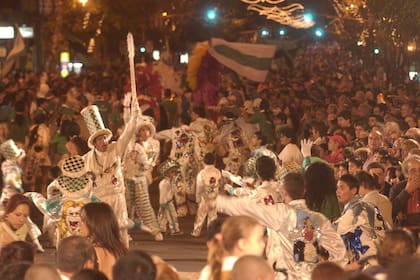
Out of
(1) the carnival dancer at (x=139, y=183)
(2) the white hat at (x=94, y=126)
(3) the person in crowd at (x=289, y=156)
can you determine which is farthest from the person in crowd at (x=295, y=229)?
(1) the carnival dancer at (x=139, y=183)

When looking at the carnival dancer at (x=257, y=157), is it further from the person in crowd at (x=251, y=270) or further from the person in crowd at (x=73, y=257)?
the person in crowd at (x=251, y=270)

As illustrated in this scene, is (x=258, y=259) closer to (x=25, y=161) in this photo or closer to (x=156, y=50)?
(x=25, y=161)

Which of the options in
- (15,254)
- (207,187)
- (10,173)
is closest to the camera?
(15,254)

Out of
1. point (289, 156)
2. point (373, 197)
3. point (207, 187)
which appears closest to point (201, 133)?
point (207, 187)

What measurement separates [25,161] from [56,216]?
31.6ft

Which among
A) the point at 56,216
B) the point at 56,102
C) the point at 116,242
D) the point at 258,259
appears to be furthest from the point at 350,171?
the point at 56,102

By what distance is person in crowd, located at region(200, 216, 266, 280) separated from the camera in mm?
7223

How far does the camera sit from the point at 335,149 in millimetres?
16531

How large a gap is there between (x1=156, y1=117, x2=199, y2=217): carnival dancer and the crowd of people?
2 cm

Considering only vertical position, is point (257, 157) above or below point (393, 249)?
above

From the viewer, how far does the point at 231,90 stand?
28734mm

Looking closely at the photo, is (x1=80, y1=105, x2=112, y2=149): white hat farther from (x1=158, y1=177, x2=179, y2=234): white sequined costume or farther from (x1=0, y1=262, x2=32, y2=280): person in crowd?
(x1=0, y1=262, x2=32, y2=280): person in crowd

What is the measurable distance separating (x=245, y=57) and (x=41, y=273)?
841 inches

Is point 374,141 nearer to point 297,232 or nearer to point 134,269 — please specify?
point 297,232
